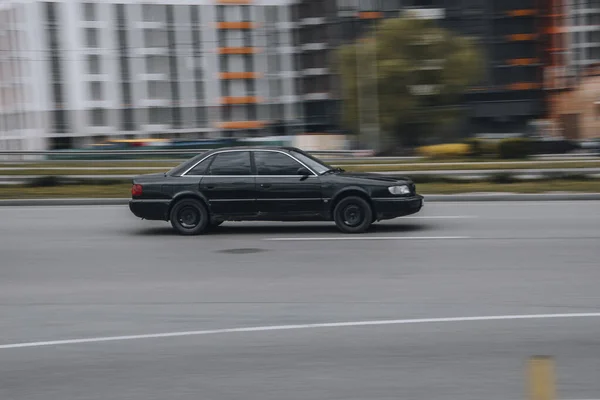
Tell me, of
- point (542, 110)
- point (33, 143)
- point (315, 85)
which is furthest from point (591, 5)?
A: point (33, 143)

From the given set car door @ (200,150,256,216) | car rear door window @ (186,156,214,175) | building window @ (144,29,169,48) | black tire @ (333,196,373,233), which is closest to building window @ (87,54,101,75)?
building window @ (144,29,169,48)

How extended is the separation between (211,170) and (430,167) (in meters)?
15.1

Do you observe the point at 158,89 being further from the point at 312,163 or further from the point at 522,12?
the point at 312,163

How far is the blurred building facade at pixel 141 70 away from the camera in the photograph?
78.2 meters

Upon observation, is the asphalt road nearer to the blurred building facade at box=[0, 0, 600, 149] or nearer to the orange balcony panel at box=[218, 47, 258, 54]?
the blurred building facade at box=[0, 0, 600, 149]

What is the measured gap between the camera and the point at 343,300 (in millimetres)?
9102

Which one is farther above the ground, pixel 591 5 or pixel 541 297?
pixel 591 5

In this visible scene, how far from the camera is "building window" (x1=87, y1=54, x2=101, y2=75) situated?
260ft

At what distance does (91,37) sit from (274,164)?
6907 centimetres

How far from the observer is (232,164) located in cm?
1477

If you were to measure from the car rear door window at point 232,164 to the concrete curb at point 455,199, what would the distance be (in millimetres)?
6706

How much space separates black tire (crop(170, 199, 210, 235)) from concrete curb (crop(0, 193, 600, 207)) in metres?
6.49

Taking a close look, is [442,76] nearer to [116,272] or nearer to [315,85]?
[315,85]

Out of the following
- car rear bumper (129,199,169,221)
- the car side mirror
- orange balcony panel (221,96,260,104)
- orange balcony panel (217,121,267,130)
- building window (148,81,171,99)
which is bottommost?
car rear bumper (129,199,169,221)
